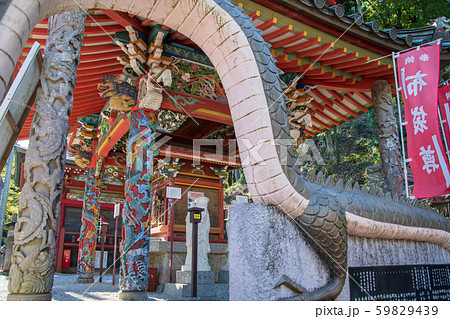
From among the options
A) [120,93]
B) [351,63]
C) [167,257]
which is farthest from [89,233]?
[351,63]

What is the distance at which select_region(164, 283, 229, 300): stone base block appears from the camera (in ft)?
18.5

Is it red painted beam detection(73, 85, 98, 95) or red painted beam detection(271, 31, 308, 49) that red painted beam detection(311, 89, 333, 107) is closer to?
red painted beam detection(271, 31, 308, 49)

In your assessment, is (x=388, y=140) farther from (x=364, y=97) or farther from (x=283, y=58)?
(x=283, y=58)

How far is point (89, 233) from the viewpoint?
24.7 feet

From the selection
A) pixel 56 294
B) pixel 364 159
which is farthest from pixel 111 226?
pixel 364 159

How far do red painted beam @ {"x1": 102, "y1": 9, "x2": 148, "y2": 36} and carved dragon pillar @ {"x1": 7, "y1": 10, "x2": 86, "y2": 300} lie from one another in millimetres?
1472

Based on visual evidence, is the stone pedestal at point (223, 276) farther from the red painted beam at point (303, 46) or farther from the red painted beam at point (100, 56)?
the red painted beam at point (100, 56)

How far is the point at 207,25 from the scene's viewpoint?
7.79 feet

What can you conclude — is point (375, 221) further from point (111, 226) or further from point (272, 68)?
point (111, 226)

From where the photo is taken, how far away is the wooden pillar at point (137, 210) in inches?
172

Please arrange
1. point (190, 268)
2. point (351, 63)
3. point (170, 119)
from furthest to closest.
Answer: point (170, 119), point (190, 268), point (351, 63)

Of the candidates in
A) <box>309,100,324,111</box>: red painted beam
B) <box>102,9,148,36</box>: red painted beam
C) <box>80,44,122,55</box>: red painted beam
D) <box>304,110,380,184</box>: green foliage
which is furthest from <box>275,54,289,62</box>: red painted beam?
<box>304,110,380,184</box>: green foliage

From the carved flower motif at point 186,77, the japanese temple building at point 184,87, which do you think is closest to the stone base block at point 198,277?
the japanese temple building at point 184,87

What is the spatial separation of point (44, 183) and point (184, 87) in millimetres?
3704
